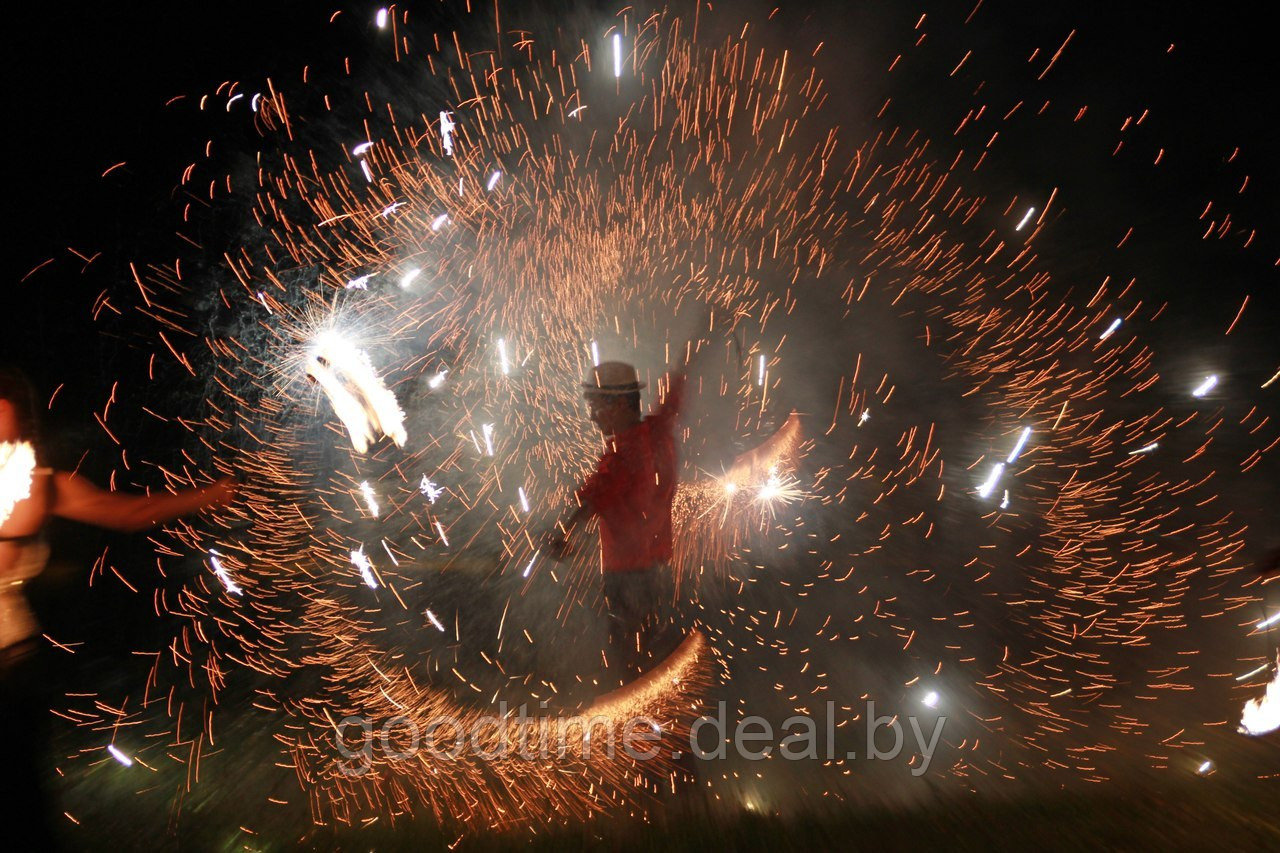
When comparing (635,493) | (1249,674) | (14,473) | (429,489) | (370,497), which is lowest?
(1249,674)

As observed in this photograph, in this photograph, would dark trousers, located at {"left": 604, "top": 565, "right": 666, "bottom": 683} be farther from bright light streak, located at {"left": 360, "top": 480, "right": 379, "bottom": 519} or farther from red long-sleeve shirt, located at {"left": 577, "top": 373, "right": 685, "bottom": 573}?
bright light streak, located at {"left": 360, "top": 480, "right": 379, "bottom": 519}

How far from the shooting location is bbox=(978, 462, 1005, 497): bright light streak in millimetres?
6336

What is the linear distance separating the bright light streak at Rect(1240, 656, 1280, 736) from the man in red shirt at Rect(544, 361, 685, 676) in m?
2.34

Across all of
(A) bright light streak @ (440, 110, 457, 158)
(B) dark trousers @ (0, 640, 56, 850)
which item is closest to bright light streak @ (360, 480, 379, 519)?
(A) bright light streak @ (440, 110, 457, 158)

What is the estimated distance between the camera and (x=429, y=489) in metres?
8.34

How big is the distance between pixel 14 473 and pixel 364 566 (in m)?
4.33

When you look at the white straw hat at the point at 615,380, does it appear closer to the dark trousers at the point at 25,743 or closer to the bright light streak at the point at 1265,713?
the dark trousers at the point at 25,743

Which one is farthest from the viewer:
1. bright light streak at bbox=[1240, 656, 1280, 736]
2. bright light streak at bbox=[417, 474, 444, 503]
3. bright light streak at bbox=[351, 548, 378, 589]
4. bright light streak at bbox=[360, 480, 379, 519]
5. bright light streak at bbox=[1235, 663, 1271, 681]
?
bright light streak at bbox=[417, 474, 444, 503]

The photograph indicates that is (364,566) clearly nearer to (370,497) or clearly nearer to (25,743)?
(370,497)

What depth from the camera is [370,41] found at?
6922mm

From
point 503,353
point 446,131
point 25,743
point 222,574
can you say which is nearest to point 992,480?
point 503,353

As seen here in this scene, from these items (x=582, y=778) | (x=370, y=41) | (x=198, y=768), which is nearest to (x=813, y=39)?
(x=370, y=41)

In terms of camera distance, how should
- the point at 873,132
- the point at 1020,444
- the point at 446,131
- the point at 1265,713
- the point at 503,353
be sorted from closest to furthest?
1. the point at 1265,713
2. the point at 1020,444
3. the point at 873,132
4. the point at 503,353
5. the point at 446,131

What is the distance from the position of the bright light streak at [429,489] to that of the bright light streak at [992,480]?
19.8 ft
